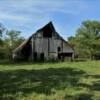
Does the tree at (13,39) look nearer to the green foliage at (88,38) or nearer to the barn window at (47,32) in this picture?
the green foliage at (88,38)

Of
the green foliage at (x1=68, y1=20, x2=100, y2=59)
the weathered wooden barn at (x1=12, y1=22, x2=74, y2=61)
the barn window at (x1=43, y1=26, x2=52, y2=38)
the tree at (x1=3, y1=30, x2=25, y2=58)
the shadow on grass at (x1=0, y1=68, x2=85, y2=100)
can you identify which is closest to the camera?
the shadow on grass at (x1=0, y1=68, x2=85, y2=100)

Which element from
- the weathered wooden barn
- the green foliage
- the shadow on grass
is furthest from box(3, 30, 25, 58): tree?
the shadow on grass

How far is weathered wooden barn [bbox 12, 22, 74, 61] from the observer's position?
57156mm

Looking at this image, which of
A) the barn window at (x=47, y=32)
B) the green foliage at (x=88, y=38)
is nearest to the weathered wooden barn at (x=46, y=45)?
the barn window at (x=47, y=32)

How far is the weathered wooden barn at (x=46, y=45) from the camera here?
57156 millimetres

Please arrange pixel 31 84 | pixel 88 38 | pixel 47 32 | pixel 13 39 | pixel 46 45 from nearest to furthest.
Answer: pixel 31 84 → pixel 46 45 → pixel 47 32 → pixel 88 38 → pixel 13 39

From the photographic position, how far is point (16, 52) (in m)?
61.8

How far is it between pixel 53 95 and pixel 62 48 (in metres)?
46.6

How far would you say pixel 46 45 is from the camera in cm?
5766

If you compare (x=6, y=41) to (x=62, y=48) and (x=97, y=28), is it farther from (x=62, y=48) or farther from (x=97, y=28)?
(x=62, y=48)

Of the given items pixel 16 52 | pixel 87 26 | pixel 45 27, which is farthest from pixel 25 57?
pixel 87 26

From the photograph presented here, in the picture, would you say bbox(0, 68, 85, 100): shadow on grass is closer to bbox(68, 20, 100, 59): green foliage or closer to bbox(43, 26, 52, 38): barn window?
bbox(43, 26, 52, 38): barn window

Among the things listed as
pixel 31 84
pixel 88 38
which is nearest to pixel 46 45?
pixel 88 38

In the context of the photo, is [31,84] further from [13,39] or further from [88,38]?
[13,39]
